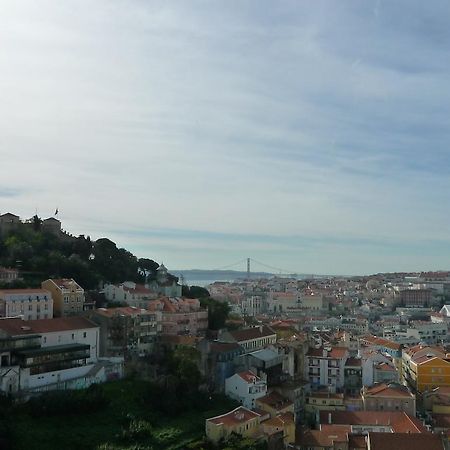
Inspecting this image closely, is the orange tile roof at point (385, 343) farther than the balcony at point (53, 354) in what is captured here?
Yes

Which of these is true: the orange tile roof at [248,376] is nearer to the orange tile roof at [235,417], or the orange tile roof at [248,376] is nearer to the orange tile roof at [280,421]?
the orange tile roof at [280,421]

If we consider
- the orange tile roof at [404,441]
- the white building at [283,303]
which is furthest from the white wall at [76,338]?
the white building at [283,303]

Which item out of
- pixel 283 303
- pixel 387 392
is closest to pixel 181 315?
pixel 387 392

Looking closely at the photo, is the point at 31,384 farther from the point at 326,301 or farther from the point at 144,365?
the point at 326,301

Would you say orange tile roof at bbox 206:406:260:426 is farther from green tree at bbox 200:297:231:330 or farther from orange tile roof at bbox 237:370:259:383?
green tree at bbox 200:297:231:330

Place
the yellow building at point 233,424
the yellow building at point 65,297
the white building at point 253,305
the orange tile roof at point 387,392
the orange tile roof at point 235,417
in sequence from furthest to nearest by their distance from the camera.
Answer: the white building at point 253,305, the yellow building at point 65,297, the orange tile roof at point 387,392, the orange tile roof at point 235,417, the yellow building at point 233,424

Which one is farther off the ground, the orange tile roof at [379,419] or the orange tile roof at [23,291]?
the orange tile roof at [23,291]

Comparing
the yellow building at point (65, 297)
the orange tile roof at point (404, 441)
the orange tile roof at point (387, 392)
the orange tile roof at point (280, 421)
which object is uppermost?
the yellow building at point (65, 297)
